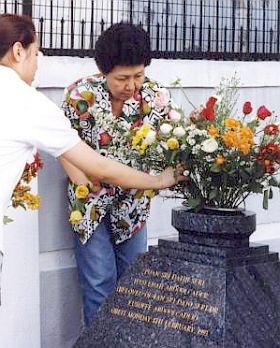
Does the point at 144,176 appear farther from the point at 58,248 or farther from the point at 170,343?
the point at 58,248

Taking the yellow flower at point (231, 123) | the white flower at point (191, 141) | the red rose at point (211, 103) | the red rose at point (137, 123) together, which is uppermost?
the red rose at point (211, 103)

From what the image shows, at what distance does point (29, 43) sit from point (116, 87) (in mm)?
870

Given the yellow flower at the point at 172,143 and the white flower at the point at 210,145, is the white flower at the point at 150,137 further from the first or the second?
the white flower at the point at 210,145

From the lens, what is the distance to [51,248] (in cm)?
541

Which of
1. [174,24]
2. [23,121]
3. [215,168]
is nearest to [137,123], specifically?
[215,168]

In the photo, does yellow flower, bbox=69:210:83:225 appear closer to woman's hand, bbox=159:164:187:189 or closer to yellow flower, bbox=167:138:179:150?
woman's hand, bbox=159:164:187:189

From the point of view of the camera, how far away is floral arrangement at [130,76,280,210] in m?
4.04

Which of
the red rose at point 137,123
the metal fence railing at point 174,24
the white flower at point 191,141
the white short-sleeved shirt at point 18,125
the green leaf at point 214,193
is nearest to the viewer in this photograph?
the white short-sleeved shirt at point 18,125

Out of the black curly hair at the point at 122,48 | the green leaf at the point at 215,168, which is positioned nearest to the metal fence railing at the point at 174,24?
the black curly hair at the point at 122,48

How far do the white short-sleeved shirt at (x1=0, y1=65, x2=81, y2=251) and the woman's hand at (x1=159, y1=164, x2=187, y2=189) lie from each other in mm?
649

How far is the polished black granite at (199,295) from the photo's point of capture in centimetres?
407

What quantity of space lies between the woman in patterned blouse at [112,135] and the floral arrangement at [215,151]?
193 millimetres

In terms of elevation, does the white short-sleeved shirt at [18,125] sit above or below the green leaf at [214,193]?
above

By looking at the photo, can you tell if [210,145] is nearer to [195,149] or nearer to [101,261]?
[195,149]
